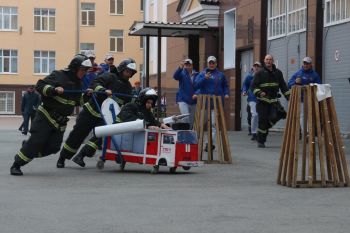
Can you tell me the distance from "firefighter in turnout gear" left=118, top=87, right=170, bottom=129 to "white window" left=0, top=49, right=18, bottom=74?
54747 millimetres

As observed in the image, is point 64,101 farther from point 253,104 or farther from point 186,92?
point 253,104

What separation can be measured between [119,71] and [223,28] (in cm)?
1494

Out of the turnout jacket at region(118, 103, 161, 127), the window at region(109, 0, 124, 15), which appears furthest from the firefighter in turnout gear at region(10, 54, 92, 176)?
the window at region(109, 0, 124, 15)

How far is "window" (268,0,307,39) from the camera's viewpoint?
23375mm

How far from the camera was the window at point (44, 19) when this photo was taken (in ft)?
222

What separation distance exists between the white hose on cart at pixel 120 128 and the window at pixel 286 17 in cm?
1109

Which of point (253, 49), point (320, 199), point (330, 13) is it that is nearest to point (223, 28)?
point (253, 49)

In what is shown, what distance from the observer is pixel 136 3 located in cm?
7044

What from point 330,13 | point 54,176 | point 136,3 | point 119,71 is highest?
point 136,3

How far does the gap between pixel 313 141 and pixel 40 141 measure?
3956mm

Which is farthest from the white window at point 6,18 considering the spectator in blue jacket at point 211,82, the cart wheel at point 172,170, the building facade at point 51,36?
the cart wheel at point 172,170

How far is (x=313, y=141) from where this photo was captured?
428 inches

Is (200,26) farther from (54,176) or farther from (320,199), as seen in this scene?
Result: (320,199)

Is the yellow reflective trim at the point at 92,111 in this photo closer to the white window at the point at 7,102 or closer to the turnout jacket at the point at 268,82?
the turnout jacket at the point at 268,82
